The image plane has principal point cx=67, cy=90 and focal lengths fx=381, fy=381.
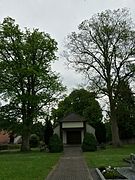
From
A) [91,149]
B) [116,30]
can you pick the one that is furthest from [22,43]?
[91,149]

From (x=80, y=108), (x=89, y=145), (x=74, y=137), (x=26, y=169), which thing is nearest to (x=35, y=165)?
(x=26, y=169)

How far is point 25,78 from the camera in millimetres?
51000

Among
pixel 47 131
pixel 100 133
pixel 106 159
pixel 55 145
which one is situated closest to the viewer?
pixel 106 159

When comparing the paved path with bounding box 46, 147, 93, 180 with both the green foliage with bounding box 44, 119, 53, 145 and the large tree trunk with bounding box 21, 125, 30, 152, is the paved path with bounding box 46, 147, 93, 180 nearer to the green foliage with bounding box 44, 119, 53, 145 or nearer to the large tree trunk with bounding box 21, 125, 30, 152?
the large tree trunk with bounding box 21, 125, 30, 152

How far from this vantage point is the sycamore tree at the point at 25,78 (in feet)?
163

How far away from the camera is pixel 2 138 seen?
90.8 metres

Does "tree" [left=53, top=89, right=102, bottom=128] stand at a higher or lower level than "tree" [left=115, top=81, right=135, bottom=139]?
higher

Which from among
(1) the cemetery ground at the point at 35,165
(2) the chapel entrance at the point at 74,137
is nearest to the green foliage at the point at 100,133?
(2) the chapel entrance at the point at 74,137

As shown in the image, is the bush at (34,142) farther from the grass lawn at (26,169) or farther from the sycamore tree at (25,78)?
the grass lawn at (26,169)

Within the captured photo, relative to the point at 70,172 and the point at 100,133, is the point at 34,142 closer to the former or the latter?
the point at 100,133

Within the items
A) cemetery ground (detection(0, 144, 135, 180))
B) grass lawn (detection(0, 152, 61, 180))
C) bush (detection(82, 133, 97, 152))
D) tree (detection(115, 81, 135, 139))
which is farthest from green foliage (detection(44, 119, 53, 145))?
grass lawn (detection(0, 152, 61, 180))

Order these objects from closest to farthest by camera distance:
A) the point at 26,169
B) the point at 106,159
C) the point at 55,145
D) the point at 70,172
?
the point at 70,172 < the point at 26,169 < the point at 106,159 < the point at 55,145

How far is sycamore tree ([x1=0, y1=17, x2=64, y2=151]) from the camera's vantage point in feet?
163

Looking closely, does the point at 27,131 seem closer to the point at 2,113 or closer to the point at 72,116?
the point at 2,113
